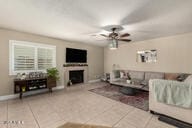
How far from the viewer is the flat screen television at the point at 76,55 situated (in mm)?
5637

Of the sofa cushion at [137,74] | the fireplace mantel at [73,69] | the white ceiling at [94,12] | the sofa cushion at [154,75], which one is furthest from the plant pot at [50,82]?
the sofa cushion at [154,75]

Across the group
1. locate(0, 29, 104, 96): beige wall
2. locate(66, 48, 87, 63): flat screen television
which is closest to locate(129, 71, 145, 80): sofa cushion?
locate(0, 29, 104, 96): beige wall

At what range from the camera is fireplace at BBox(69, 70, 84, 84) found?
593cm

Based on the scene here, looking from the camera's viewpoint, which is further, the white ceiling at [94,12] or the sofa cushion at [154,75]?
the sofa cushion at [154,75]

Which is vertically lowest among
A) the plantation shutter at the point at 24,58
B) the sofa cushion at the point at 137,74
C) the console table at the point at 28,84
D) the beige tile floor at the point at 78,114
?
the beige tile floor at the point at 78,114

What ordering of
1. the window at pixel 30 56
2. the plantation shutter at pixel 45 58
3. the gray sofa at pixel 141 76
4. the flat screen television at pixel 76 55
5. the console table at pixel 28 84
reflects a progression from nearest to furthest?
the console table at pixel 28 84 → the window at pixel 30 56 → the gray sofa at pixel 141 76 → the plantation shutter at pixel 45 58 → the flat screen television at pixel 76 55

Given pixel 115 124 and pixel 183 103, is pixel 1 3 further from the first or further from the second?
pixel 183 103

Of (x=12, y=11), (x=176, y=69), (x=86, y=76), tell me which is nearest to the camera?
(x=12, y=11)

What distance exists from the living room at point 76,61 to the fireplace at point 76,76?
73mm

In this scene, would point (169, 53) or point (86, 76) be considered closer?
point (169, 53)

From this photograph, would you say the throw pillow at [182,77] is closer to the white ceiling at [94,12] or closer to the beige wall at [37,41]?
the white ceiling at [94,12]

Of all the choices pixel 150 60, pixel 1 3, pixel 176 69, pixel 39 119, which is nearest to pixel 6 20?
pixel 1 3

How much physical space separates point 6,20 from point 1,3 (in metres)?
1.03

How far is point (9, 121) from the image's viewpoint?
233 cm
